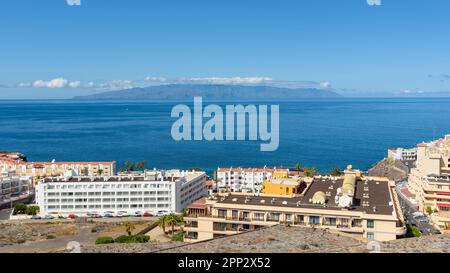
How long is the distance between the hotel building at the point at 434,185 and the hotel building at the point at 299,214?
8747 millimetres

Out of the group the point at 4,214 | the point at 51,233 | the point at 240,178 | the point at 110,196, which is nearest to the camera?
the point at 51,233

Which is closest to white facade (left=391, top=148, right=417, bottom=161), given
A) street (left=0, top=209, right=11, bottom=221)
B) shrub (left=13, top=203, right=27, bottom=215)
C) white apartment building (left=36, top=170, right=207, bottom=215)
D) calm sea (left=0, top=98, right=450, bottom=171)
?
calm sea (left=0, top=98, right=450, bottom=171)

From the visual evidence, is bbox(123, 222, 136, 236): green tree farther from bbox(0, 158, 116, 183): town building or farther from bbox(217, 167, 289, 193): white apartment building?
bbox(0, 158, 116, 183): town building

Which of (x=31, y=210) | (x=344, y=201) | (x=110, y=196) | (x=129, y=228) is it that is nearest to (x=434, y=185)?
(x=344, y=201)

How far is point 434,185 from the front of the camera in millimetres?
29531

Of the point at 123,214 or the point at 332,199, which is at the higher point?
the point at 332,199

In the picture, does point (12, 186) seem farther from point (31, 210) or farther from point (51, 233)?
point (51, 233)

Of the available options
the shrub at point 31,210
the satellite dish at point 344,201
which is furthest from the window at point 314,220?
the shrub at point 31,210

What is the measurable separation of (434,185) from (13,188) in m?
31.1

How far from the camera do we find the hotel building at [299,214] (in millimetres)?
15578

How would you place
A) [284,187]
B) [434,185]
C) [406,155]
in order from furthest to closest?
[406,155]
[434,185]
[284,187]

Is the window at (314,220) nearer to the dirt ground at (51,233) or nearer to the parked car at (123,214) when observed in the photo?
the dirt ground at (51,233)

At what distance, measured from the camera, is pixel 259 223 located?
1669 cm
